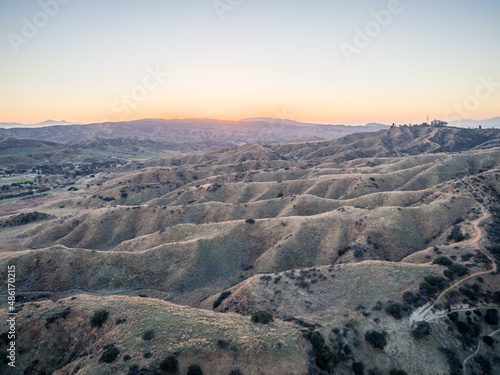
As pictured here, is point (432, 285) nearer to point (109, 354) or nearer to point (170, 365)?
point (170, 365)

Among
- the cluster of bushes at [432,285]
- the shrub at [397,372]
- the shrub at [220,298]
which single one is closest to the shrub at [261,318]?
the shrub at [220,298]

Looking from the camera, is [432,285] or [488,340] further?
[432,285]

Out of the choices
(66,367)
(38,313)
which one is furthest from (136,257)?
(66,367)

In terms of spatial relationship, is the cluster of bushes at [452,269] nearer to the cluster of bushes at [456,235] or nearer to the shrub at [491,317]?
the shrub at [491,317]

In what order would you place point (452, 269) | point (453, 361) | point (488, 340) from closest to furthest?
point (453, 361) → point (488, 340) → point (452, 269)

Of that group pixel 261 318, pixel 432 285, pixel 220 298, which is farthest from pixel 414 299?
pixel 220 298

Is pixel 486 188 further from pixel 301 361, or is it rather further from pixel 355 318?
pixel 301 361
